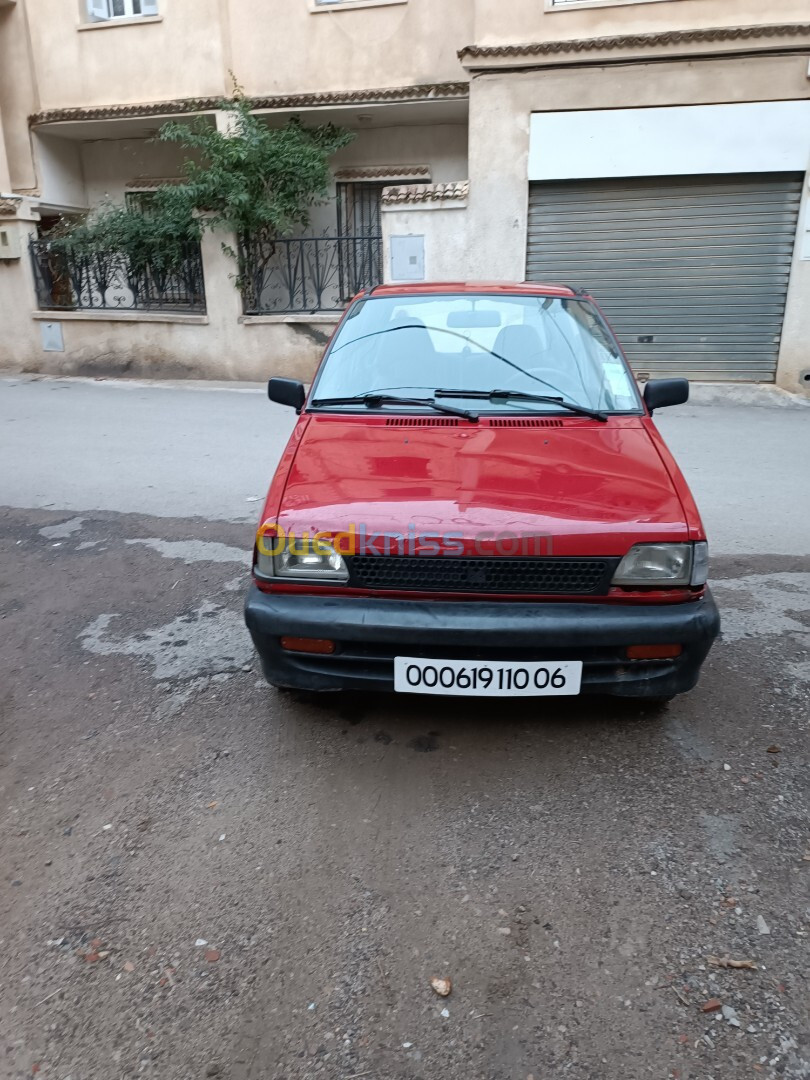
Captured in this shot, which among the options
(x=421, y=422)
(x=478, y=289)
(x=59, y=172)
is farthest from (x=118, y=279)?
(x=421, y=422)

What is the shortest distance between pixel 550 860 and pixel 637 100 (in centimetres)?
1015

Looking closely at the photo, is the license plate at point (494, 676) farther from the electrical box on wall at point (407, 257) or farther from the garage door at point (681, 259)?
the garage door at point (681, 259)

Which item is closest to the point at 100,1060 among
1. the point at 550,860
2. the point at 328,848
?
the point at 328,848

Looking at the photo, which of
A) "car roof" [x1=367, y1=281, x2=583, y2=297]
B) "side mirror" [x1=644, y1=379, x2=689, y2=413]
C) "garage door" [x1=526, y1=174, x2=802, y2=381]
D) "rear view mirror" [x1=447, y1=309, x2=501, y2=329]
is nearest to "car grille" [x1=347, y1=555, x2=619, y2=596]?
"side mirror" [x1=644, y1=379, x2=689, y2=413]

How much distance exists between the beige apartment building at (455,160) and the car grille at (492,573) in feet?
29.2

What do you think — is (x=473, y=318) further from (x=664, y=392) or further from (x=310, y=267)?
(x=310, y=267)

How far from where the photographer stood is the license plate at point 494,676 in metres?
2.81

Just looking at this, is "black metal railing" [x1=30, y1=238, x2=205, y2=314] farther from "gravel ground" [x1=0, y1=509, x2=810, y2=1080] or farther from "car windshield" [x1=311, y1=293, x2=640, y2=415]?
"gravel ground" [x1=0, y1=509, x2=810, y2=1080]

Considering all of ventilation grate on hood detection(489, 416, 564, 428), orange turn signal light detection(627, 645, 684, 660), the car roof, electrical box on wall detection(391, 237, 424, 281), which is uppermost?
electrical box on wall detection(391, 237, 424, 281)

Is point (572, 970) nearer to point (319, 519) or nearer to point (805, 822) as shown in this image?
point (805, 822)

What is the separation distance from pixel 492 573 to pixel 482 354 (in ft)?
4.91

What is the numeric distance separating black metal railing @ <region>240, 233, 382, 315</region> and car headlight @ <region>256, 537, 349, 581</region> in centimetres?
908

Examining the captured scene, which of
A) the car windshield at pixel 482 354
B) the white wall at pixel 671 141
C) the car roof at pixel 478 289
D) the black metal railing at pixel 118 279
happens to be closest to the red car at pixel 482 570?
the car windshield at pixel 482 354

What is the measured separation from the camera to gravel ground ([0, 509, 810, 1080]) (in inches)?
77.9
